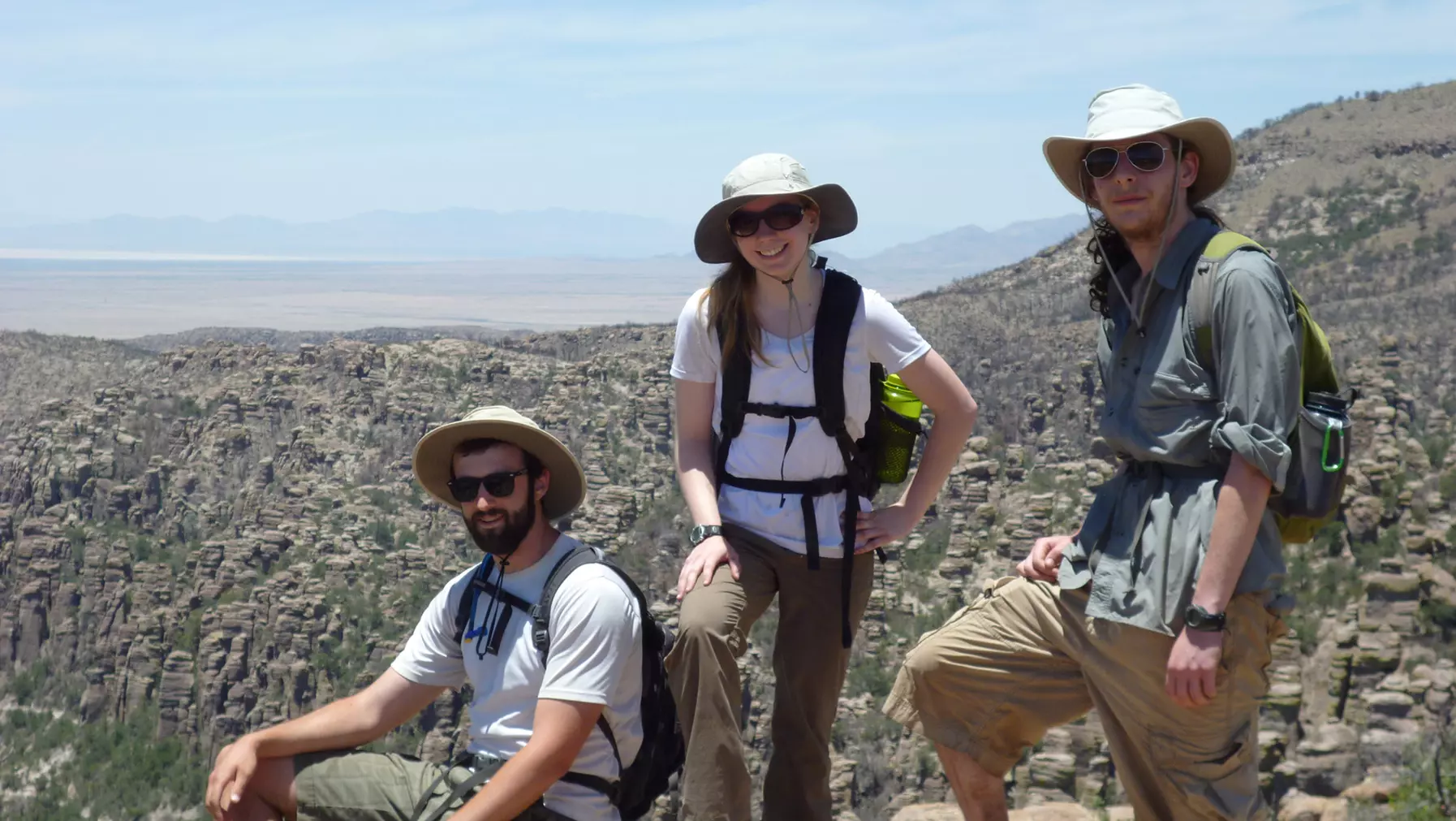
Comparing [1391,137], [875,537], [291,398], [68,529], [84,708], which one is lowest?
[84,708]

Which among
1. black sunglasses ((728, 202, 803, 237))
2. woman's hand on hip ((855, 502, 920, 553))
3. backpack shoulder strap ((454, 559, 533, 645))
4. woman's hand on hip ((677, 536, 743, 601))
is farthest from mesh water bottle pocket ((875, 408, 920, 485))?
backpack shoulder strap ((454, 559, 533, 645))

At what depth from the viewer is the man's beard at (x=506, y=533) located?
4070 mm

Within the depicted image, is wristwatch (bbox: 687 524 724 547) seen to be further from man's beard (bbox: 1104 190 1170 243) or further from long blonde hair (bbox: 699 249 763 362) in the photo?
man's beard (bbox: 1104 190 1170 243)

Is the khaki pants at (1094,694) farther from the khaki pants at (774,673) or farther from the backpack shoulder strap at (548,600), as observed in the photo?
the backpack shoulder strap at (548,600)

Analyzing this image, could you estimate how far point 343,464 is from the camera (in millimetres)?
50250

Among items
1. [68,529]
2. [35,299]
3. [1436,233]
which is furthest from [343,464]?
[35,299]

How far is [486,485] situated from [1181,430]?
6.47ft

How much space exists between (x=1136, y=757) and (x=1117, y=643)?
1.25 feet

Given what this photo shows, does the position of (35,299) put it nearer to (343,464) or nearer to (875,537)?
(343,464)

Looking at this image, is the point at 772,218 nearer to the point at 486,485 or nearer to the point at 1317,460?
the point at 486,485

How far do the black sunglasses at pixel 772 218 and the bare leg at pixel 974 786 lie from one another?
160 centimetres

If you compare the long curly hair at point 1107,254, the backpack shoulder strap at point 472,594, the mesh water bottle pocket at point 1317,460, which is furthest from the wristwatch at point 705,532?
the mesh water bottle pocket at point 1317,460

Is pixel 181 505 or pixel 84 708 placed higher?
pixel 181 505

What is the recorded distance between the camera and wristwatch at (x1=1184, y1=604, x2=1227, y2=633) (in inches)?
131
